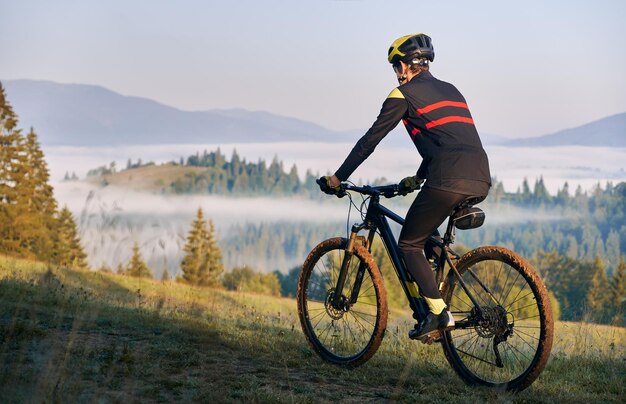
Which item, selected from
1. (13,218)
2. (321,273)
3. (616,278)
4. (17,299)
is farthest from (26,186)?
(616,278)

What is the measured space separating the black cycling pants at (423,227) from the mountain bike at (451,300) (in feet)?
0.62

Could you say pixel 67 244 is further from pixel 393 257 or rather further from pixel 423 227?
pixel 423 227

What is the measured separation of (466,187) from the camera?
6.29 metres

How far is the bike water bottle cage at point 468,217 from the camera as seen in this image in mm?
6441

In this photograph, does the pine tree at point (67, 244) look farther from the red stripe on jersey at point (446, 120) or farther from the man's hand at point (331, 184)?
the red stripe on jersey at point (446, 120)

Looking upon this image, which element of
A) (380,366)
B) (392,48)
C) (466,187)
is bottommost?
(380,366)

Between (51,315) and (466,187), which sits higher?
(466,187)

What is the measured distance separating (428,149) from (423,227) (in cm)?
66

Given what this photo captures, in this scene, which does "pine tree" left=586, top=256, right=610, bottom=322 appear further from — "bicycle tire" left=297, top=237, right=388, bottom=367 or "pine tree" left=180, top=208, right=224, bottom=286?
"bicycle tire" left=297, top=237, right=388, bottom=367

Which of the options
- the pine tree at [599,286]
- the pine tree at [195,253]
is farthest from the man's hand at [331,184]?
the pine tree at [599,286]

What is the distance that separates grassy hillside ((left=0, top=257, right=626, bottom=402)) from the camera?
604cm

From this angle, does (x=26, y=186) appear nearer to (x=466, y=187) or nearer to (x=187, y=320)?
(x=187, y=320)

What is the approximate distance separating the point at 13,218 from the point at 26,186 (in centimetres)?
311

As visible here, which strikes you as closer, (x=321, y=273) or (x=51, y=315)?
(x=321, y=273)
